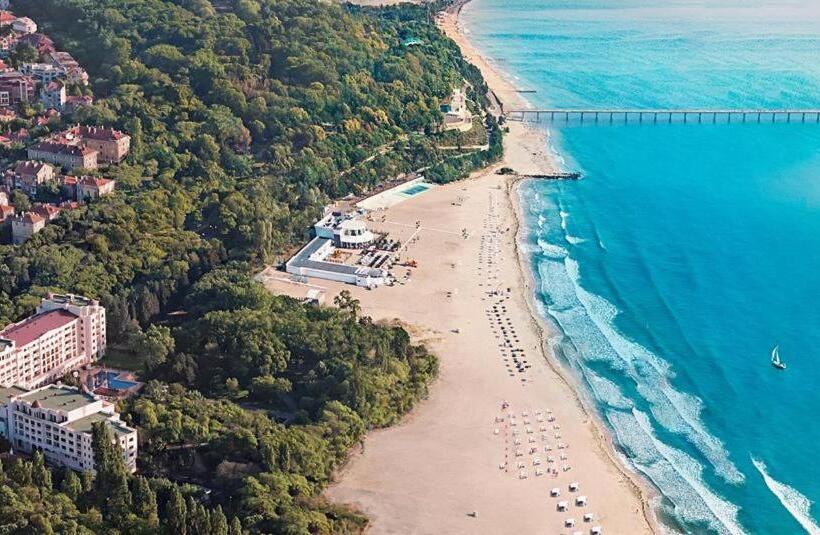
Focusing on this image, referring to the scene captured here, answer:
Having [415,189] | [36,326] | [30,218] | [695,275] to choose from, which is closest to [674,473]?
[695,275]

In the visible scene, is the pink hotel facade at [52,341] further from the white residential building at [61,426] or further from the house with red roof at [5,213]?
the house with red roof at [5,213]

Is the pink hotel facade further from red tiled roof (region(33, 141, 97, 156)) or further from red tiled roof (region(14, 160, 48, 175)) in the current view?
red tiled roof (region(33, 141, 97, 156))

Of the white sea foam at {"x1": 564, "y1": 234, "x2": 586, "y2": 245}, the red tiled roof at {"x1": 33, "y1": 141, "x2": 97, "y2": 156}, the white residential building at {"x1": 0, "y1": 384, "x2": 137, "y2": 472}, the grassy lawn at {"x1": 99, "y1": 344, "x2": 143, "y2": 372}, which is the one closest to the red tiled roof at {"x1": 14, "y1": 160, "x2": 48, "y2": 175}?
the red tiled roof at {"x1": 33, "y1": 141, "x2": 97, "y2": 156}

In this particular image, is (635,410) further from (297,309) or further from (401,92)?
(401,92)

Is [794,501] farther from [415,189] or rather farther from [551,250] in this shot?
[415,189]

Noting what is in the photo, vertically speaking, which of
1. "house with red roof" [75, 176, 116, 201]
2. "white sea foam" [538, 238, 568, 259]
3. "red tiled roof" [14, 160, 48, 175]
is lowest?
"white sea foam" [538, 238, 568, 259]

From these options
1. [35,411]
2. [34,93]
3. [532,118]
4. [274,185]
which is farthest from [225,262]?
[532,118]
